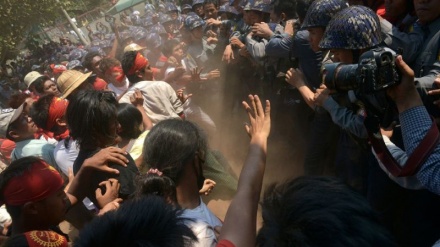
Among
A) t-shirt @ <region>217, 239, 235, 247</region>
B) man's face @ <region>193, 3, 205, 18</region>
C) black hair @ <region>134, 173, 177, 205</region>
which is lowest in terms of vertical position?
man's face @ <region>193, 3, 205, 18</region>

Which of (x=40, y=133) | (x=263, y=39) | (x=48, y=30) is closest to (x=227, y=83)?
(x=263, y=39)

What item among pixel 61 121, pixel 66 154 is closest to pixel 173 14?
pixel 61 121

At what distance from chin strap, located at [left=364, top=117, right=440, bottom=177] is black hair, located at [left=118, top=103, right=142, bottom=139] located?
189 centimetres

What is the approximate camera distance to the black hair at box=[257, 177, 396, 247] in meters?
1.07

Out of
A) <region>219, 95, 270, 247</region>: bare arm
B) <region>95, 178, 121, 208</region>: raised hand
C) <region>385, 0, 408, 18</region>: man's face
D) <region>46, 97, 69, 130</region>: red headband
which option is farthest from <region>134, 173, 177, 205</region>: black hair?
<region>46, 97, 69, 130</region>: red headband

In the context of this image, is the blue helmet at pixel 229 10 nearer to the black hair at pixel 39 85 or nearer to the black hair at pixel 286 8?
the black hair at pixel 286 8

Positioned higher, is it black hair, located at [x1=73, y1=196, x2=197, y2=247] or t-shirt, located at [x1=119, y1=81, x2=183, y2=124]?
black hair, located at [x1=73, y1=196, x2=197, y2=247]

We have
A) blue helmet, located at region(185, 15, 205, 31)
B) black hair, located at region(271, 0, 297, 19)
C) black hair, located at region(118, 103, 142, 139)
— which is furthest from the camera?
blue helmet, located at region(185, 15, 205, 31)

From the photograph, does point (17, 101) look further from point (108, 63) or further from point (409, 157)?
point (409, 157)

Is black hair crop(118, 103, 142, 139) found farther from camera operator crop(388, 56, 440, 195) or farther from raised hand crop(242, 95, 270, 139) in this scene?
camera operator crop(388, 56, 440, 195)

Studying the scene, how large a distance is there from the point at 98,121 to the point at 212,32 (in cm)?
419

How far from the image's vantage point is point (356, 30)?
95.0 inches

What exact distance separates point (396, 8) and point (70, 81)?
12.1 feet

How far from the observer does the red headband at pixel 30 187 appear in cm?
204
